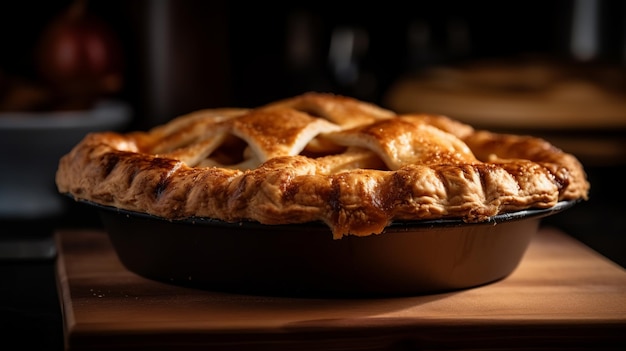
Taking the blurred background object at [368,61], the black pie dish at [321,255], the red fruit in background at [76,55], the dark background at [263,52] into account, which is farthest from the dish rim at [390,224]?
the red fruit in background at [76,55]

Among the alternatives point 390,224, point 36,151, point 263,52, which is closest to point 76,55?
point 36,151

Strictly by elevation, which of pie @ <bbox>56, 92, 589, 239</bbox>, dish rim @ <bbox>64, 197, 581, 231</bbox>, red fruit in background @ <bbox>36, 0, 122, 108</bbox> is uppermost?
pie @ <bbox>56, 92, 589, 239</bbox>

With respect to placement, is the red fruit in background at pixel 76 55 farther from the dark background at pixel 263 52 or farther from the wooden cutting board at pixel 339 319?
the wooden cutting board at pixel 339 319

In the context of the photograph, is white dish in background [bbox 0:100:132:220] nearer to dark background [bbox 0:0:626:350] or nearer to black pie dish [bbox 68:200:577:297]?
dark background [bbox 0:0:626:350]

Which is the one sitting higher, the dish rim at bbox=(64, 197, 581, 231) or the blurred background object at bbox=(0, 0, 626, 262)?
the dish rim at bbox=(64, 197, 581, 231)

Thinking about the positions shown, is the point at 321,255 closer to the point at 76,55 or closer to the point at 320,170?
the point at 320,170

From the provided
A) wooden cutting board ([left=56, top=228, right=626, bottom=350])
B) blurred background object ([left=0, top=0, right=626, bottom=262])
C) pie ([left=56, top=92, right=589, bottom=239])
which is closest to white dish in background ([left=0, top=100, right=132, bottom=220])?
blurred background object ([left=0, top=0, right=626, bottom=262])

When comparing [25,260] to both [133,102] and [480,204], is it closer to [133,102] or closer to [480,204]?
[480,204]
